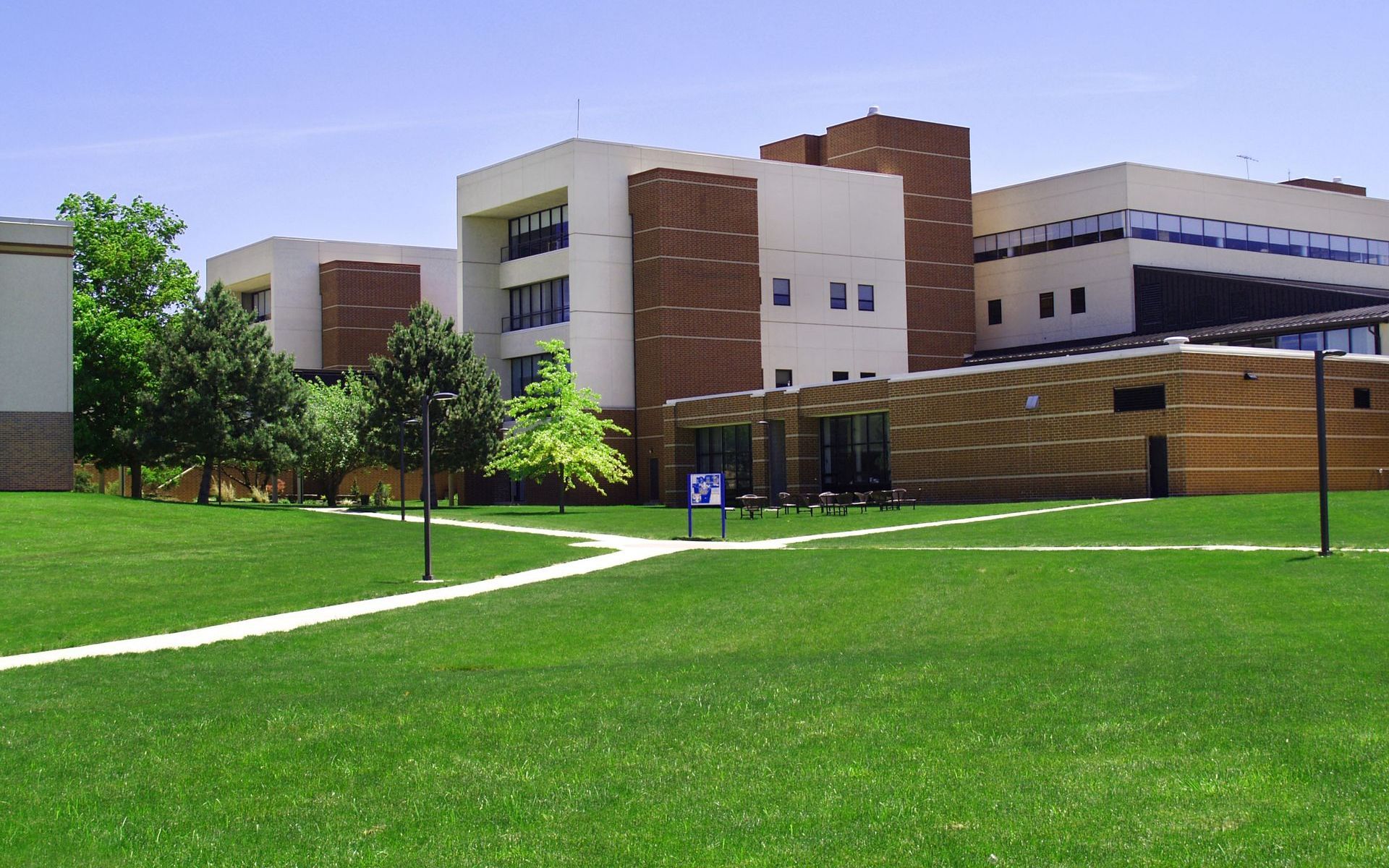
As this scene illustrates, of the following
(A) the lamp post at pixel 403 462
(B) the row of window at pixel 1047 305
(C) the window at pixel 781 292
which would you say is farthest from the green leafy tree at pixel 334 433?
(B) the row of window at pixel 1047 305

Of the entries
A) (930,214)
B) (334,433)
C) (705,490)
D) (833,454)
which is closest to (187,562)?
(705,490)

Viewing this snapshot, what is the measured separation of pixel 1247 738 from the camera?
10297mm

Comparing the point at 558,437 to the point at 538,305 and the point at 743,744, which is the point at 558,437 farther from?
the point at 743,744

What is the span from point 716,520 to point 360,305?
47256 mm

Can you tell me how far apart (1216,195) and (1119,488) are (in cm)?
3424

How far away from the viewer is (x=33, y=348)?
4884 centimetres

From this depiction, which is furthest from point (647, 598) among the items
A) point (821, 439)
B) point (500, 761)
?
point (821, 439)

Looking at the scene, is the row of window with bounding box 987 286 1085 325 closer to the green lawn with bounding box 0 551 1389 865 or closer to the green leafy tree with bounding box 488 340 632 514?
the green leafy tree with bounding box 488 340 632 514

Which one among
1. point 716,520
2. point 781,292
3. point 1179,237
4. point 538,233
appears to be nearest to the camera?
point 716,520

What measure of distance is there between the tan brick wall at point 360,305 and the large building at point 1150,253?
37.1 metres

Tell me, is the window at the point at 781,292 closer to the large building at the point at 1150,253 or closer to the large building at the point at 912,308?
the large building at the point at 912,308

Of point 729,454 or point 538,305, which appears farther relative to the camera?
point 538,305

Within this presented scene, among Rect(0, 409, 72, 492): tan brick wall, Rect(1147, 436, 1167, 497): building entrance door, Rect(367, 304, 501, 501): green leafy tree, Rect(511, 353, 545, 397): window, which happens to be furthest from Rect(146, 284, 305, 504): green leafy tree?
Rect(1147, 436, 1167, 497): building entrance door

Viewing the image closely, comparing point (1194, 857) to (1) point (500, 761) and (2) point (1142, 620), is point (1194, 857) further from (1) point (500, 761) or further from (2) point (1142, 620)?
(2) point (1142, 620)
